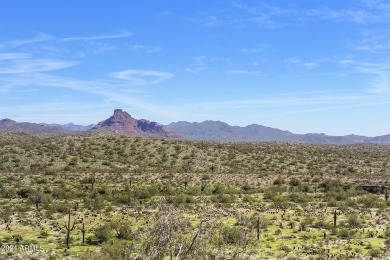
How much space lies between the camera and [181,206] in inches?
1396

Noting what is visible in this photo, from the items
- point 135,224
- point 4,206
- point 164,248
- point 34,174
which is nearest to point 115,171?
point 34,174

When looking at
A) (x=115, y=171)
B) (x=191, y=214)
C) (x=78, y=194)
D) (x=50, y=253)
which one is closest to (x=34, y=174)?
(x=115, y=171)

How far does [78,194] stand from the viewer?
39.9 metres

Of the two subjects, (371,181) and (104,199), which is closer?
(104,199)

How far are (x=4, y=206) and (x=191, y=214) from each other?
15997mm

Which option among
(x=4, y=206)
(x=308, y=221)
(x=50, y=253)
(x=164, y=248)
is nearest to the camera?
(x=164, y=248)

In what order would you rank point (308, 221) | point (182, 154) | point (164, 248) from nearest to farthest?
1. point (164, 248)
2. point (308, 221)
3. point (182, 154)

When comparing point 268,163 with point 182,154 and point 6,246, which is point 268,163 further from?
point 6,246

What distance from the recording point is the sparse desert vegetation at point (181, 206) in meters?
19.7

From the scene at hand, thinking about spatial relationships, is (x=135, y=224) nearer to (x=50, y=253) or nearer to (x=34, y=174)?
(x=50, y=253)

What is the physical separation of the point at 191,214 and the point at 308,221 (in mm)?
9322

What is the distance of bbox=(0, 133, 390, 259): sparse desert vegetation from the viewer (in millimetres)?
19734

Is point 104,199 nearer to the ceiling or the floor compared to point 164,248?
nearer to the floor

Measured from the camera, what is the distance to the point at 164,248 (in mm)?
12562
